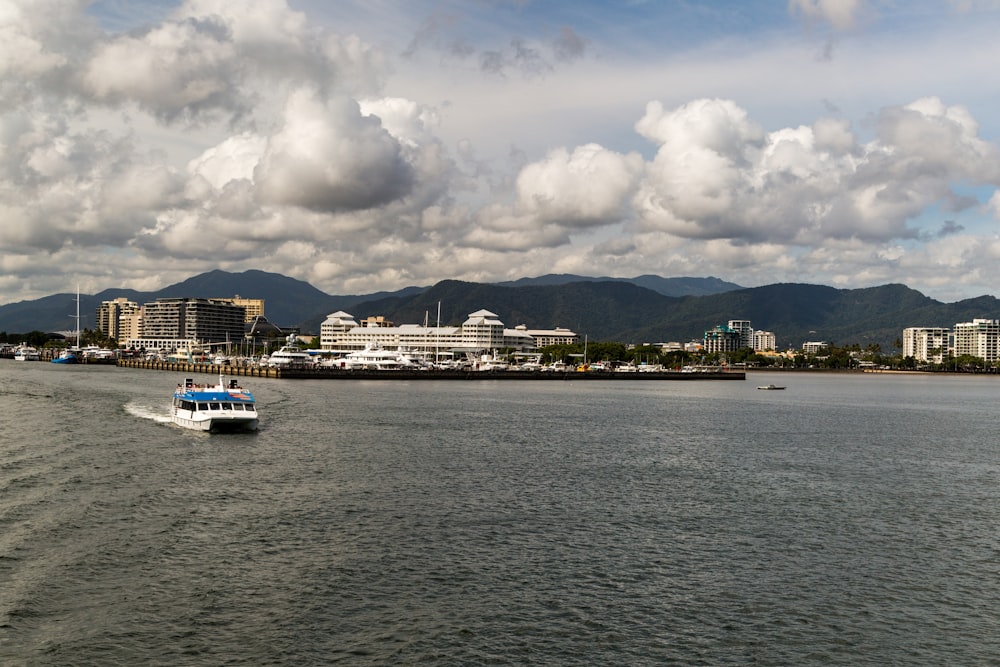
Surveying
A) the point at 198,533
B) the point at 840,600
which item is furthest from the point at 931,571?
the point at 198,533

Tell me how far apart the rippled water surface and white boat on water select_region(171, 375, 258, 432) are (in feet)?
7.93

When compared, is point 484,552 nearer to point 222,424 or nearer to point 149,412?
point 222,424

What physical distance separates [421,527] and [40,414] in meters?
52.7

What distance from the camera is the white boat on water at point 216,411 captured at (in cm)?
6494

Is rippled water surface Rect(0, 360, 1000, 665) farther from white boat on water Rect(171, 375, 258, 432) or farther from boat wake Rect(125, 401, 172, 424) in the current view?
boat wake Rect(125, 401, 172, 424)

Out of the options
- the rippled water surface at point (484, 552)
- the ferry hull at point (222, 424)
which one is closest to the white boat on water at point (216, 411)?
the ferry hull at point (222, 424)

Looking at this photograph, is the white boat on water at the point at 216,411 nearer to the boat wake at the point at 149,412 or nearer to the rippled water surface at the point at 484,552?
the rippled water surface at the point at 484,552

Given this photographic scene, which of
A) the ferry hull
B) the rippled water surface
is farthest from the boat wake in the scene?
the rippled water surface

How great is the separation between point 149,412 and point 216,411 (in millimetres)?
18636

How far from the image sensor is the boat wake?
73.6m

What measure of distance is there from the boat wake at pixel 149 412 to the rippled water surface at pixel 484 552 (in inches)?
467

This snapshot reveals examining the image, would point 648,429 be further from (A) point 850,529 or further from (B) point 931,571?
(B) point 931,571

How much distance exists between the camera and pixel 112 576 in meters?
26.5

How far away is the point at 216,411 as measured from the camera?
214ft
